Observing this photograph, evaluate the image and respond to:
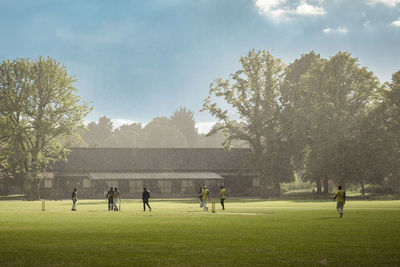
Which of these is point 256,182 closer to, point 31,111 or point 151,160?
point 151,160

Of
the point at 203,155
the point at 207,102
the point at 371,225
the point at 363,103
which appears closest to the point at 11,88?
the point at 207,102

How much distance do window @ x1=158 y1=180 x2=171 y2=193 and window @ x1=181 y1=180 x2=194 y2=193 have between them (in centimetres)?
194

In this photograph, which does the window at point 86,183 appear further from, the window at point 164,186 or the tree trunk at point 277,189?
the tree trunk at point 277,189

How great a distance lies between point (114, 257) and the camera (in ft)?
38.8

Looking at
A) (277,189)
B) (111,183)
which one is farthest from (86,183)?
(277,189)

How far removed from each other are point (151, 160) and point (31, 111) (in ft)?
62.9

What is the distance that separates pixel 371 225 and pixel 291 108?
46.4m

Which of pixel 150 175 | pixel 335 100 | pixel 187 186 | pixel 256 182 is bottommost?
pixel 187 186

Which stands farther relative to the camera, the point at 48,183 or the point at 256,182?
the point at 256,182

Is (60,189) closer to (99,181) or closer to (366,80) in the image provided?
(99,181)

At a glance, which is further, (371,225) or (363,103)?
(363,103)

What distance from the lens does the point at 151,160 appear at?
74688 millimetres

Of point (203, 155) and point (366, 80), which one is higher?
point (366, 80)

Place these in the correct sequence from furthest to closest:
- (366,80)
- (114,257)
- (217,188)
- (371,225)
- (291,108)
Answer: (217,188) → (291,108) → (366,80) → (371,225) → (114,257)
